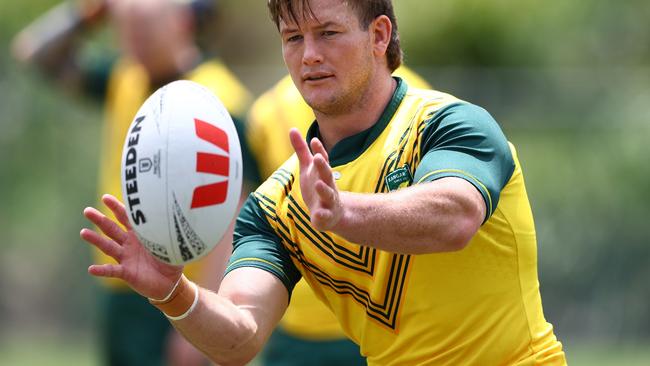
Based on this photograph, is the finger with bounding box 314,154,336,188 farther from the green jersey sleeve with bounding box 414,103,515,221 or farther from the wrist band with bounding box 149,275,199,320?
the wrist band with bounding box 149,275,199,320

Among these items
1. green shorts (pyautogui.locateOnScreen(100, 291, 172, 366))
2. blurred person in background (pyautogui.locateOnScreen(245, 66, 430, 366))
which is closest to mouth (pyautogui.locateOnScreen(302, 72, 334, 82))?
blurred person in background (pyautogui.locateOnScreen(245, 66, 430, 366))

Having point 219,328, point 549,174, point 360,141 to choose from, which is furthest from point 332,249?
point 549,174

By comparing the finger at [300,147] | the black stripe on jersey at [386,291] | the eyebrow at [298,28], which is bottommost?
the black stripe on jersey at [386,291]

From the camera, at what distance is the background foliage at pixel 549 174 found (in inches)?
490

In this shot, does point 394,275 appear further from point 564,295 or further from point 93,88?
point 564,295

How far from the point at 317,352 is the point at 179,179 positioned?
3.25 m

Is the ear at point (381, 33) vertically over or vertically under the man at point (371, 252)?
over

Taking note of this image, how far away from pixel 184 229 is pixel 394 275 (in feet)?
2.80

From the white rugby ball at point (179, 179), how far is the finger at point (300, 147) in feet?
1.11

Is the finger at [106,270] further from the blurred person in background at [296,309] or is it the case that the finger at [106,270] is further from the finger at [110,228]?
the blurred person in background at [296,309]

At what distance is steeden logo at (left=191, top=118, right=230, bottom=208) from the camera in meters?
3.79

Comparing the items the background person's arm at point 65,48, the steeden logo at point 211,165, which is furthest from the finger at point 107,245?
the background person's arm at point 65,48

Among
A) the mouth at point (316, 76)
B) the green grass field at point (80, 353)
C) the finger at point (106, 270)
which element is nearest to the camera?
the finger at point (106, 270)

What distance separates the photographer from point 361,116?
436cm
